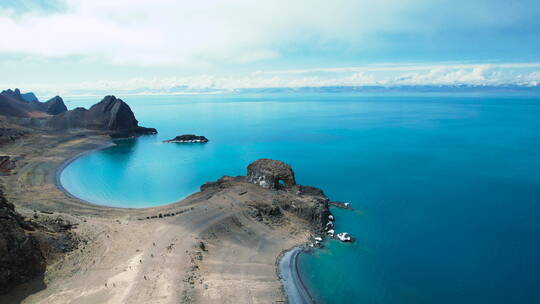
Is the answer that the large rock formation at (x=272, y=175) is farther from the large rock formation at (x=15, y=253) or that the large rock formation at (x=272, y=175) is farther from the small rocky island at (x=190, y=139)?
the small rocky island at (x=190, y=139)

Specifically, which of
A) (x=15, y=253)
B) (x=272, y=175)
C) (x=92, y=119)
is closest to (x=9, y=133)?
(x=92, y=119)

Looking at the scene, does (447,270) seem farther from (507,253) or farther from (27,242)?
(27,242)

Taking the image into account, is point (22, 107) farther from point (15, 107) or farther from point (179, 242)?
point (179, 242)

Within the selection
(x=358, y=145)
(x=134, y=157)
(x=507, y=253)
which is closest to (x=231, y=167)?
(x=134, y=157)

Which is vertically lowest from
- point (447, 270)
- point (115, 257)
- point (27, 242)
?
point (447, 270)

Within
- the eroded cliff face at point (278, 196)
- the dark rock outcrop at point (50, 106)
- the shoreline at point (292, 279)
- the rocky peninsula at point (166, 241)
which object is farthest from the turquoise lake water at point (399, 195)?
the dark rock outcrop at point (50, 106)

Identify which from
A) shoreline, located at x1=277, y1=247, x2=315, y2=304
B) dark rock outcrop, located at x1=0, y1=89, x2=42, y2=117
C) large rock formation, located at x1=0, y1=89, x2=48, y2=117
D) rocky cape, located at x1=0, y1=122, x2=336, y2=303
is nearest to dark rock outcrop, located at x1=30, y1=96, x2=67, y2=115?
large rock formation, located at x1=0, y1=89, x2=48, y2=117
